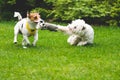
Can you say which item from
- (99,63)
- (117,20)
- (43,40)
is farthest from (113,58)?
(117,20)

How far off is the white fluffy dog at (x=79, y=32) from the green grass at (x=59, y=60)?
212 mm

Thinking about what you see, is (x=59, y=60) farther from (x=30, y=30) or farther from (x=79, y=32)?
(x=79, y=32)

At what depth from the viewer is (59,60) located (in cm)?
981

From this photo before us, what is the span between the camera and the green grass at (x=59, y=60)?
27.7ft

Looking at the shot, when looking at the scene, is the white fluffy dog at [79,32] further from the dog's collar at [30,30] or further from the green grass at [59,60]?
the dog's collar at [30,30]

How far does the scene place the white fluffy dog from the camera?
11.3 metres

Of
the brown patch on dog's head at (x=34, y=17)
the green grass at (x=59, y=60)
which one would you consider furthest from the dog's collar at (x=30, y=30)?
the green grass at (x=59, y=60)

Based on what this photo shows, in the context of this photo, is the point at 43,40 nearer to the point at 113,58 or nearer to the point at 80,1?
the point at 113,58

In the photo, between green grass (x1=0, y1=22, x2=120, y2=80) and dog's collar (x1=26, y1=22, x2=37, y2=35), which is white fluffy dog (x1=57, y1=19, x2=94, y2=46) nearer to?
green grass (x1=0, y1=22, x2=120, y2=80)

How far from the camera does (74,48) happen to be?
37.4ft

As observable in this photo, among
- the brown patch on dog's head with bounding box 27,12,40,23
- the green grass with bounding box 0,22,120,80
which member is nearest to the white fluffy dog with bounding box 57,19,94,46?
the green grass with bounding box 0,22,120,80

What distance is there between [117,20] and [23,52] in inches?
291

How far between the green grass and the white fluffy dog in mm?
212

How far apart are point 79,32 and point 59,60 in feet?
5.96
